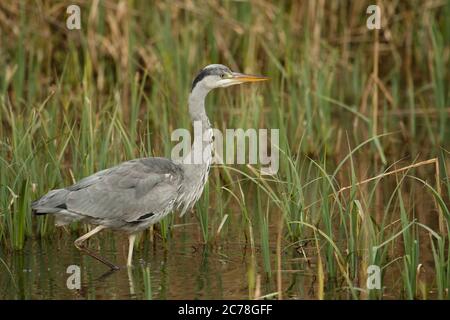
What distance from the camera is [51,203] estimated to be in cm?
657

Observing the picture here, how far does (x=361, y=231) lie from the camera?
633 cm

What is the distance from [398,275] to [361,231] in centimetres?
36

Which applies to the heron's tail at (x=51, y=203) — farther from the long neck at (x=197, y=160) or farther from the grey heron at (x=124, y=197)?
the long neck at (x=197, y=160)

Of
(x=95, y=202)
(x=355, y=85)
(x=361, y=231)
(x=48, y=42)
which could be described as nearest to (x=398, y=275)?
(x=361, y=231)

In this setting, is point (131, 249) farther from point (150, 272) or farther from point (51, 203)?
point (51, 203)

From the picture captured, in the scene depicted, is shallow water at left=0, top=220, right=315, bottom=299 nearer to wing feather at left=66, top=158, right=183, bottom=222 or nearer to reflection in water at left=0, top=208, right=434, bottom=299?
reflection in water at left=0, top=208, right=434, bottom=299

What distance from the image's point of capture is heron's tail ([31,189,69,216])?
6547mm

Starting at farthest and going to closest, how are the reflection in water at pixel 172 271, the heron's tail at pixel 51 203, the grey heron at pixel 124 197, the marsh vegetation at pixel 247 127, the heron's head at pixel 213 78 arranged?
1. the heron's head at pixel 213 78
2. the grey heron at pixel 124 197
3. the heron's tail at pixel 51 203
4. the marsh vegetation at pixel 247 127
5. the reflection in water at pixel 172 271

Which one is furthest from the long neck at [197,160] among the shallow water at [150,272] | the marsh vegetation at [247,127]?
the shallow water at [150,272]

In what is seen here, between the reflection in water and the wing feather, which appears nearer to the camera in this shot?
the reflection in water

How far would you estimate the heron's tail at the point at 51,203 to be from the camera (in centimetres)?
655

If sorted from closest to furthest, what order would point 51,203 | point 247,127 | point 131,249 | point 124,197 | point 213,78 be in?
1. point 51,203
2. point 131,249
3. point 124,197
4. point 213,78
5. point 247,127

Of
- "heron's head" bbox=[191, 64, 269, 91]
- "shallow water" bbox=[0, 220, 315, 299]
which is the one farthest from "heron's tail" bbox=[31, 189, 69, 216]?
"heron's head" bbox=[191, 64, 269, 91]

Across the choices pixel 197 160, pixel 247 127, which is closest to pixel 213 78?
pixel 197 160
